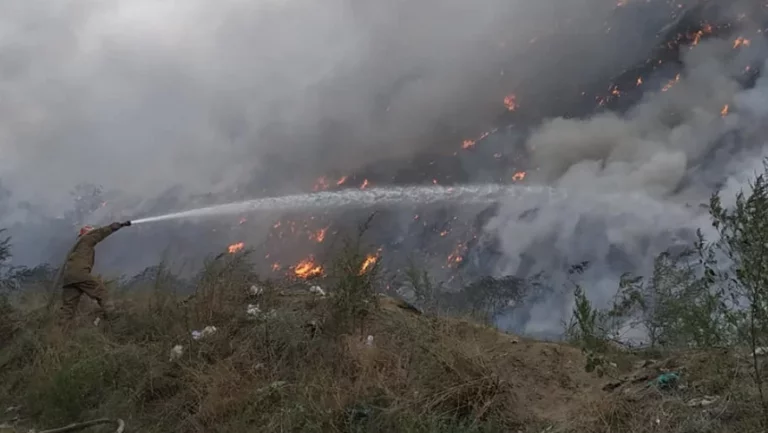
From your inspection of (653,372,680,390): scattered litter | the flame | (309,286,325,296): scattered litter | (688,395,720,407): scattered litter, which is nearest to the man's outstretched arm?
(309,286,325,296): scattered litter

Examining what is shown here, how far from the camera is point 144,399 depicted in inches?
288

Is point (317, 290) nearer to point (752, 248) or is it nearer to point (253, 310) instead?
point (253, 310)

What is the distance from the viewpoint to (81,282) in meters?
10.3

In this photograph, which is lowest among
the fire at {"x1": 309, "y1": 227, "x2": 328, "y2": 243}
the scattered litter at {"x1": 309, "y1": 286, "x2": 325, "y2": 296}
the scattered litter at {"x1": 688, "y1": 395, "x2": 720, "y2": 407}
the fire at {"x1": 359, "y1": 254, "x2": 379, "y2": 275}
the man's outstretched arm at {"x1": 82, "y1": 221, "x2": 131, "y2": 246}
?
the scattered litter at {"x1": 688, "y1": 395, "x2": 720, "y2": 407}

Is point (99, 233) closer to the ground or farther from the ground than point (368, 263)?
farther from the ground

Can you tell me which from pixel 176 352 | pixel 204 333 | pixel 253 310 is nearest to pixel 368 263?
pixel 253 310

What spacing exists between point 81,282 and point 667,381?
905 centimetres

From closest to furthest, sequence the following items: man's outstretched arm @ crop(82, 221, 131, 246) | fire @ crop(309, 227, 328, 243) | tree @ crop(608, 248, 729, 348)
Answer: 1. tree @ crop(608, 248, 729, 348)
2. man's outstretched arm @ crop(82, 221, 131, 246)
3. fire @ crop(309, 227, 328, 243)

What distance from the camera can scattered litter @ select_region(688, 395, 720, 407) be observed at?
5277 millimetres

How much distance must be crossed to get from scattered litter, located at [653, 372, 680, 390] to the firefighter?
848 cm

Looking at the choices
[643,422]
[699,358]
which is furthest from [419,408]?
[699,358]

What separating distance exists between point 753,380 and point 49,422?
24.1 ft

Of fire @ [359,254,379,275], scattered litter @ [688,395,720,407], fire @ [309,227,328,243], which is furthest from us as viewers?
fire @ [309,227,328,243]

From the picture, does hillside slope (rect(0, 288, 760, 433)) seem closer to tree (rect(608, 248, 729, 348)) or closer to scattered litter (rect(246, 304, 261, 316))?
scattered litter (rect(246, 304, 261, 316))
